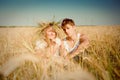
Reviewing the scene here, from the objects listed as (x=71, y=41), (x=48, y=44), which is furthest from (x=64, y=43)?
(x=48, y=44)

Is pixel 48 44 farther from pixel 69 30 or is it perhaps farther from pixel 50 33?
pixel 69 30

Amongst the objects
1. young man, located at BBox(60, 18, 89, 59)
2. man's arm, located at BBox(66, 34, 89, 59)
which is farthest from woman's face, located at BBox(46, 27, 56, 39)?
man's arm, located at BBox(66, 34, 89, 59)

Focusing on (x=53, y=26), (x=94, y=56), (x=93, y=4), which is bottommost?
(x=94, y=56)

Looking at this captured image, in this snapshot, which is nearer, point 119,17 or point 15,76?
point 15,76

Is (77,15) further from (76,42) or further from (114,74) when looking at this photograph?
(114,74)

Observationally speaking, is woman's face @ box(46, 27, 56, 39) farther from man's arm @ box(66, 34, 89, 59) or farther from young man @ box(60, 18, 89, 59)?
man's arm @ box(66, 34, 89, 59)

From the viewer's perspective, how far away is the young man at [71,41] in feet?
9.68

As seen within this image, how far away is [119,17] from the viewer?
3.09m

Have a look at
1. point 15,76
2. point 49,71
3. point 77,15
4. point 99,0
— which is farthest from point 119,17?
point 15,76

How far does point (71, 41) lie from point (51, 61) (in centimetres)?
35

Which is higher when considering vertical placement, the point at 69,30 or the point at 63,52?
the point at 69,30

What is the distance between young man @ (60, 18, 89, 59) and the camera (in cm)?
295

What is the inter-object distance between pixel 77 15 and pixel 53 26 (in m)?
0.33

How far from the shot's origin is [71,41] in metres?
2.99
